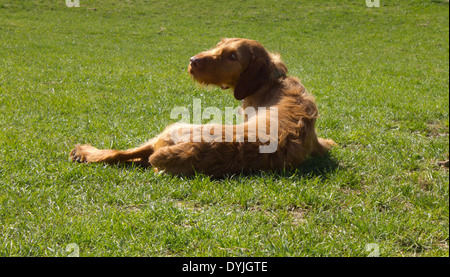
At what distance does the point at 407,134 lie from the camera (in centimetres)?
623

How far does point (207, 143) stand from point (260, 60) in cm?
156

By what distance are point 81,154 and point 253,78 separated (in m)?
2.15

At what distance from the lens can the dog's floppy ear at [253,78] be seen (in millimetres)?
5156

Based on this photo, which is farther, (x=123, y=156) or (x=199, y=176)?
(x=123, y=156)

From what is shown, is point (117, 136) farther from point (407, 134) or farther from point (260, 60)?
point (407, 134)

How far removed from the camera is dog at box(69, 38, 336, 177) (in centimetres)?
412

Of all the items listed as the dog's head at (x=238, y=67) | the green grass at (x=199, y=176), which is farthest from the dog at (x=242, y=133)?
the green grass at (x=199, y=176)

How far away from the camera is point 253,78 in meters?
5.16

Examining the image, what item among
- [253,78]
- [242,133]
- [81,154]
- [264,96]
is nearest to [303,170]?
[242,133]

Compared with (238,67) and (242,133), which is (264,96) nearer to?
(238,67)

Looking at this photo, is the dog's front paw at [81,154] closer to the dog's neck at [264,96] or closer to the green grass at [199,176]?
the green grass at [199,176]

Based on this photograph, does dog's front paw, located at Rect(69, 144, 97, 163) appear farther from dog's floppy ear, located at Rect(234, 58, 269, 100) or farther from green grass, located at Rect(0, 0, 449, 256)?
dog's floppy ear, located at Rect(234, 58, 269, 100)

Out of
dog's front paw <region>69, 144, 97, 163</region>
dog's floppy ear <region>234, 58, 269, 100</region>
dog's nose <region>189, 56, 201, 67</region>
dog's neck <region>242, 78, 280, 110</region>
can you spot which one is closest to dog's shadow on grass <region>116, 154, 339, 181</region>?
dog's front paw <region>69, 144, 97, 163</region>
